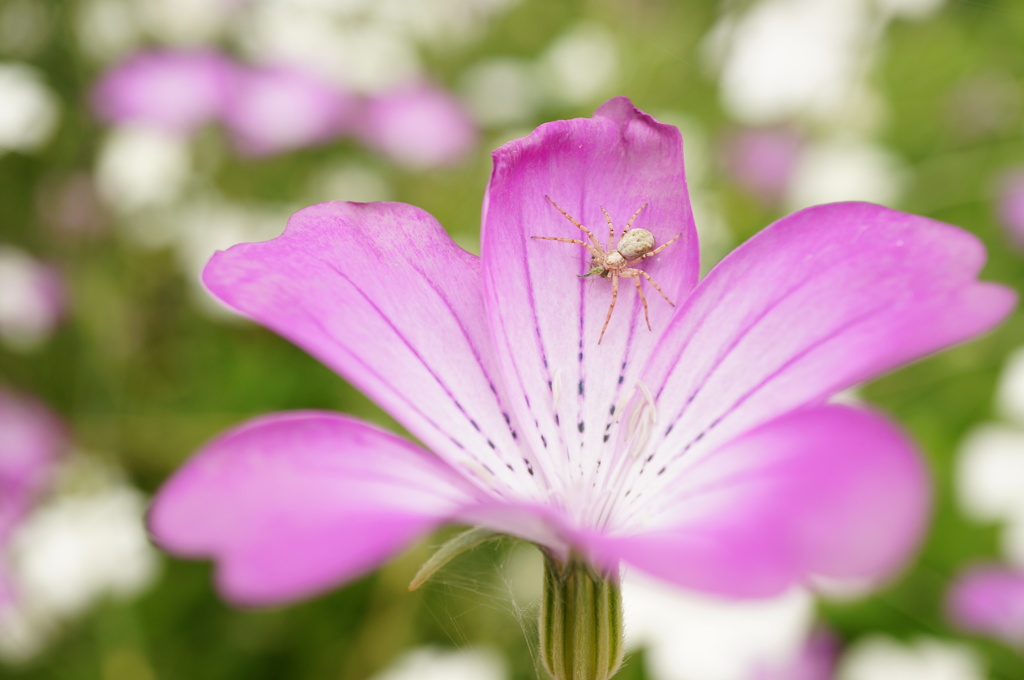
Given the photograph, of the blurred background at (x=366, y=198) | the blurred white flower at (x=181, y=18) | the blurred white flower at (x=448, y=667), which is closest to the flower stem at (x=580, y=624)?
the blurred background at (x=366, y=198)

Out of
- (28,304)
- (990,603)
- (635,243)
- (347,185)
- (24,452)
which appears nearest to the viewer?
(635,243)

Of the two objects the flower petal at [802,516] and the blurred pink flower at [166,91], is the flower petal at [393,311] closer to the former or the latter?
the flower petal at [802,516]

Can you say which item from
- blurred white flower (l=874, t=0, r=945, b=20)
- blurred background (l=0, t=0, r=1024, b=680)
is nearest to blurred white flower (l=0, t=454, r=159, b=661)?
blurred background (l=0, t=0, r=1024, b=680)

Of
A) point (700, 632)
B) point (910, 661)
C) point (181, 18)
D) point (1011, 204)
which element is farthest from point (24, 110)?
point (1011, 204)

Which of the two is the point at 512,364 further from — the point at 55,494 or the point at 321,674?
the point at 55,494

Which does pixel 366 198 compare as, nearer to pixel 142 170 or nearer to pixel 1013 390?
pixel 142 170
